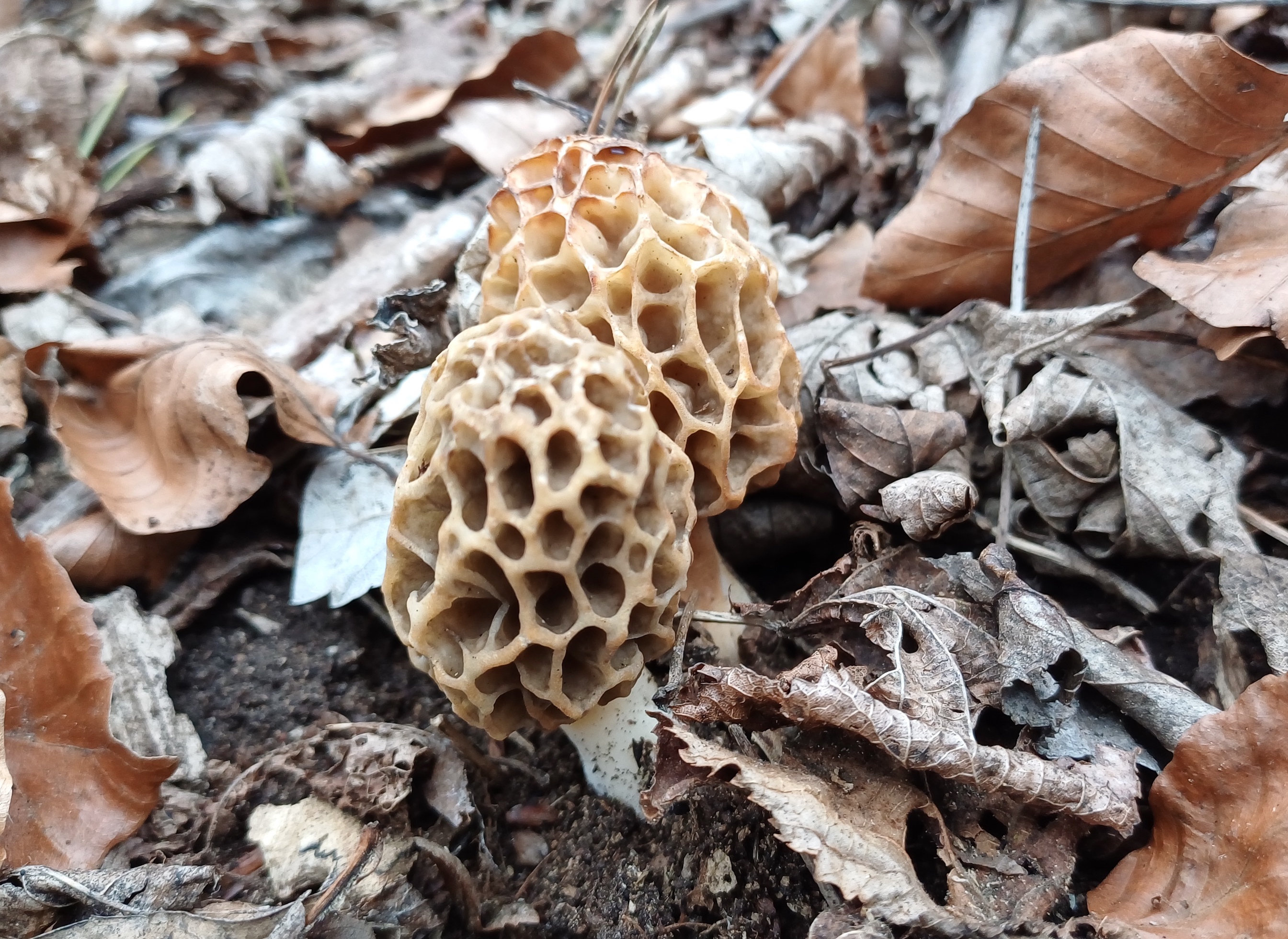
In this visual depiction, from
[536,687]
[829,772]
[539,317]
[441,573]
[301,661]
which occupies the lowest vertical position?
[301,661]

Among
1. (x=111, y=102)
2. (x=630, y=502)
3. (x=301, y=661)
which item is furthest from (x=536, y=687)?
(x=111, y=102)

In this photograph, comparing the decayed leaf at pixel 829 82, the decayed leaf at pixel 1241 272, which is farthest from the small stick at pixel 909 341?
the decayed leaf at pixel 829 82

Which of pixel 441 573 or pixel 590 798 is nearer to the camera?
pixel 441 573

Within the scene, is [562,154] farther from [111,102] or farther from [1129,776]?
[111,102]

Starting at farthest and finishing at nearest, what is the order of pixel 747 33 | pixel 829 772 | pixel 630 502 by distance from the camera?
1. pixel 747 33
2. pixel 829 772
3. pixel 630 502

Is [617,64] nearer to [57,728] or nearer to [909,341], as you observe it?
[909,341]

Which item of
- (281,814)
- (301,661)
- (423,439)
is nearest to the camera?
(423,439)

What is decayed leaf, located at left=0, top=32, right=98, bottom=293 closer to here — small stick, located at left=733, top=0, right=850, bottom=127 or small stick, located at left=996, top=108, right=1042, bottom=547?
small stick, located at left=733, top=0, right=850, bottom=127

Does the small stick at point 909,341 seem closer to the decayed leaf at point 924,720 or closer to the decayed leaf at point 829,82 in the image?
the decayed leaf at point 924,720
